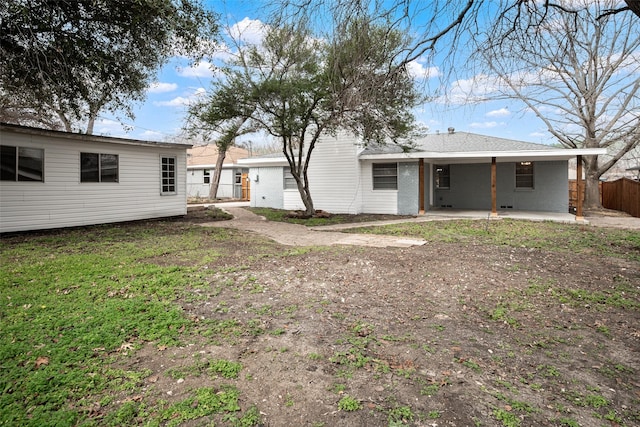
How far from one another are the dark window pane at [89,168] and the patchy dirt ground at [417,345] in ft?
25.8

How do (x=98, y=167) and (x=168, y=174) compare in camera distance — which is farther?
(x=168, y=174)

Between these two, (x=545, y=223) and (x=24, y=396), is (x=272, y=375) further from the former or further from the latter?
(x=545, y=223)

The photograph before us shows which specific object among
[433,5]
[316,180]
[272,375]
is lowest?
[272,375]

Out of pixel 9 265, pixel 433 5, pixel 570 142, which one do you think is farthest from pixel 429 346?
pixel 570 142

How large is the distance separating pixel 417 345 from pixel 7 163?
36.2 feet

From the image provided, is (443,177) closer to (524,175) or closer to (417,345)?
(524,175)

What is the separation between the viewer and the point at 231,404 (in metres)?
2.42

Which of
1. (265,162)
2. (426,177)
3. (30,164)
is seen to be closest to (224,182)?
(265,162)

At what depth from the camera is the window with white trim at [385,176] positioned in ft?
51.1

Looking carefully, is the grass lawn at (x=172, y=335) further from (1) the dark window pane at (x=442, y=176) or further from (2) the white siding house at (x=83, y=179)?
(1) the dark window pane at (x=442, y=176)

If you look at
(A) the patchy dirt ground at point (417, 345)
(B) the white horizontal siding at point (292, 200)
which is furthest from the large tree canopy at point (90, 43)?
(B) the white horizontal siding at point (292, 200)

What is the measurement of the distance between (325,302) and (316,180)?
12.8 meters

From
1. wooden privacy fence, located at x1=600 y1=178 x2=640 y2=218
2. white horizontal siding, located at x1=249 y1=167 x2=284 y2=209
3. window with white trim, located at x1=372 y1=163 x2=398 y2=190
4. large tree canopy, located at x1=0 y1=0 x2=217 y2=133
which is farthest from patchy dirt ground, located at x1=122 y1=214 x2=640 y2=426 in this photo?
wooden privacy fence, located at x1=600 y1=178 x2=640 y2=218

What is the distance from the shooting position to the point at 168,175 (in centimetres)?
1380
